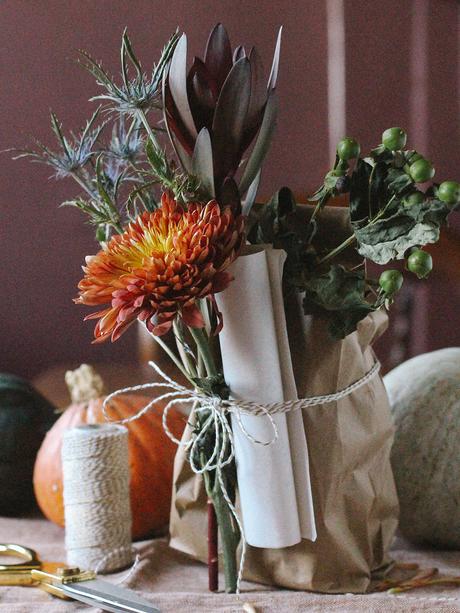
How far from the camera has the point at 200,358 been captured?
0.65 m

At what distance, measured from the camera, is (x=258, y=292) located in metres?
0.61

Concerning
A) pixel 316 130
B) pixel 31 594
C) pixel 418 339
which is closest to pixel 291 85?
pixel 316 130

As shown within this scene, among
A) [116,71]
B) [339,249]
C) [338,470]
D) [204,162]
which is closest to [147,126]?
[204,162]

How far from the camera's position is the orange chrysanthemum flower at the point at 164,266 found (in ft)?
1.74

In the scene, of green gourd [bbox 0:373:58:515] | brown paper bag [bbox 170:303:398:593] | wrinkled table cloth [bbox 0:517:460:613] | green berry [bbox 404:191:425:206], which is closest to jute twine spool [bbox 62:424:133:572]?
wrinkled table cloth [bbox 0:517:460:613]

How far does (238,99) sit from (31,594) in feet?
1.42

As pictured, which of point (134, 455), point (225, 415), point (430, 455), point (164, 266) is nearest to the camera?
point (164, 266)

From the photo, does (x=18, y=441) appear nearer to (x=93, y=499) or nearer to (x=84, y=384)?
(x=84, y=384)

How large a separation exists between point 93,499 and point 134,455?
15 centimetres

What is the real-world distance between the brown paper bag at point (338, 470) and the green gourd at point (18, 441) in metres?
0.39

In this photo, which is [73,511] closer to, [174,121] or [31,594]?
[31,594]

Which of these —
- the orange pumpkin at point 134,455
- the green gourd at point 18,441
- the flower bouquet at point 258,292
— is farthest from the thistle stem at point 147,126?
the green gourd at point 18,441

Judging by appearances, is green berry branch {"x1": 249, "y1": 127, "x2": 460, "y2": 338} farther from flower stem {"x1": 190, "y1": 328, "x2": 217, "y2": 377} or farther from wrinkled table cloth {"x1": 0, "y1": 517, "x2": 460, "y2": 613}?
wrinkled table cloth {"x1": 0, "y1": 517, "x2": 460, "y2": 613}

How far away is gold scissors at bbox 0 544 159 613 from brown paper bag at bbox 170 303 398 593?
122mm
